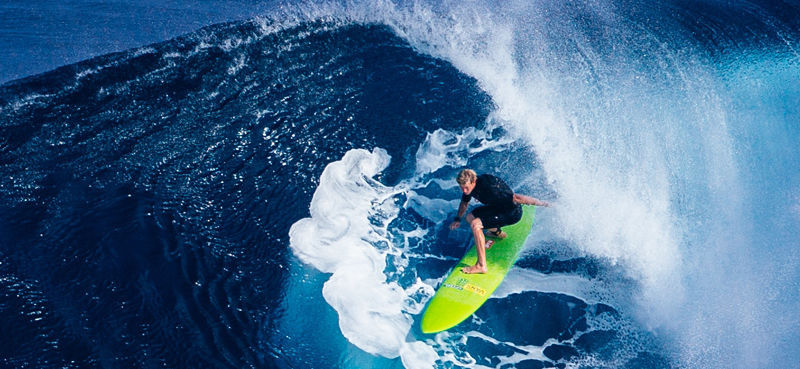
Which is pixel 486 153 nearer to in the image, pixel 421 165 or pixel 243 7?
pixel 421 165

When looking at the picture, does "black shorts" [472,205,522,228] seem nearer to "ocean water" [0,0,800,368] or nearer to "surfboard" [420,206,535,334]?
"surfboard" [420,206,535,334]

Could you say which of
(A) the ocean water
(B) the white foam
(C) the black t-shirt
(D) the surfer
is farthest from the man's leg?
(B) the white foam

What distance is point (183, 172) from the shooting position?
881 cm

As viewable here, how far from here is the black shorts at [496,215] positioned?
7582mm

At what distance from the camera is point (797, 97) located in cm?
1152

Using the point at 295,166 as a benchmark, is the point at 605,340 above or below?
below

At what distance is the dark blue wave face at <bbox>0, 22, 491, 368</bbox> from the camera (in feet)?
21.9

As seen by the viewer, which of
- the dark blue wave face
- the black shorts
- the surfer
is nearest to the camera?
the dark blue wave face

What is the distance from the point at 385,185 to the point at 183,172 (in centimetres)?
333

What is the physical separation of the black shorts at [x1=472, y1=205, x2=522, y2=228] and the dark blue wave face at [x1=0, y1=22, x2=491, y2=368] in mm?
2188

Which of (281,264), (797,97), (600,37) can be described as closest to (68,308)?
(281,264)

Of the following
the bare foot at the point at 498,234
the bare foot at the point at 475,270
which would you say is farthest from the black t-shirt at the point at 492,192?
the bare foot at the point at 475,270

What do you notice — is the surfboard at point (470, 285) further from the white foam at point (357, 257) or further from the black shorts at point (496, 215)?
the black shorts at point (496, 215)

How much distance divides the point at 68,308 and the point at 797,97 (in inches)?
552
